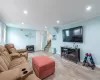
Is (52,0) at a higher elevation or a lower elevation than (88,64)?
higher

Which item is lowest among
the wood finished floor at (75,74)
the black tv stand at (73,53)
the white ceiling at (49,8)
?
the wood finished floor at (75,74)

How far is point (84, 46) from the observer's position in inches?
136

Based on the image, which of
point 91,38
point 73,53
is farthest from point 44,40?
point 91,38

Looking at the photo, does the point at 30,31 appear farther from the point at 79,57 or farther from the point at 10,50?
the point at 79,57

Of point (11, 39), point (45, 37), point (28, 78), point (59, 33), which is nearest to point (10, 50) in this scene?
point (28, 78)

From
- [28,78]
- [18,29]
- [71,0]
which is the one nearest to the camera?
[28,78]

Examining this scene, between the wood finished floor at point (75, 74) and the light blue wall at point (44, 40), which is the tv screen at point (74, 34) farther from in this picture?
the light blue wall at point (44, 40)

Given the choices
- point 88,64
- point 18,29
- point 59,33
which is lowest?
point 88,64

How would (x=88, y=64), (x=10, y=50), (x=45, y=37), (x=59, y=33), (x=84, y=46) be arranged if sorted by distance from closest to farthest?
(x=88, y=64) → (x=10, y=50) → (x=84, y=46) → (x=59, y=33) → (x=45, y=37)

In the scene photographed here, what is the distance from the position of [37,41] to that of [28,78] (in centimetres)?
583

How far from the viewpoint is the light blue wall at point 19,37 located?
5.47 m

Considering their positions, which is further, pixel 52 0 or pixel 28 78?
pixel 52 0

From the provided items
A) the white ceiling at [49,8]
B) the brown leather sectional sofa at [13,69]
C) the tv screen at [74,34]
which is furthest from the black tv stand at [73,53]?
the brown leather sectional sofa at [13,69]

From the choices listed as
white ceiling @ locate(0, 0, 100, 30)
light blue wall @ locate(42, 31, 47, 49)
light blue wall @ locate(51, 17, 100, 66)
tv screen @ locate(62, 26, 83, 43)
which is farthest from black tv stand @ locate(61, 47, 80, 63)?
light blue wall @ locate(42, 31, 47, 49)
